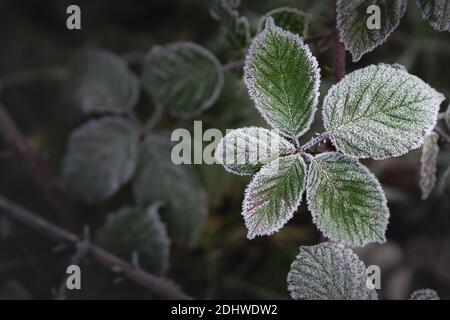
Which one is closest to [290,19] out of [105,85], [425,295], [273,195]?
[273,195]

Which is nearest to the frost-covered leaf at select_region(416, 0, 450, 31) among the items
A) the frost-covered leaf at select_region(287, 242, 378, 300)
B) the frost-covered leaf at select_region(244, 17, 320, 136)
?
the frost-covered leaf at select_region(244, 17, 320, 136)

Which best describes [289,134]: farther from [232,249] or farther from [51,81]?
[51,81]

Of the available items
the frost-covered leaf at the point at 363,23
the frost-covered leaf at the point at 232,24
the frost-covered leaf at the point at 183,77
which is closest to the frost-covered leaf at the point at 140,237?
the frost-covered leaf at the point at 183,77

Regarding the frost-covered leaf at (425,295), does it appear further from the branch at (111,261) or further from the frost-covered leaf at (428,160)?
the branch at (111,261)

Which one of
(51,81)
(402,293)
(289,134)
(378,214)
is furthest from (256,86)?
(51,81)

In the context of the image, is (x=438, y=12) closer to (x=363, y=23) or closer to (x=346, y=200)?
(x=363, y=23)

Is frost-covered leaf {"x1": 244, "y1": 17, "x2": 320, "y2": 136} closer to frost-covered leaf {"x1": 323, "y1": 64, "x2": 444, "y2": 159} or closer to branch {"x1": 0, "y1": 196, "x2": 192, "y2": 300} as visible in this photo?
frost-covered leaf {"x1": 323, "y1": 64, "x2": 444, "y2": 159}
